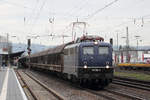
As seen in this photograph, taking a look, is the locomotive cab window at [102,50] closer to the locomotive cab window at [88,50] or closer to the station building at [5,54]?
the locomotive cab window at [88,50]

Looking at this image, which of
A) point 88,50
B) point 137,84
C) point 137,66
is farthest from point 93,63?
point 137,66

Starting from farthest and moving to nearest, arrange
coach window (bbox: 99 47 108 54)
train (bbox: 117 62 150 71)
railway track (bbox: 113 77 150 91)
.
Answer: train (bbox: 117 62 150 71)
railway track (bbox: 113 77 150 91)
coach window (bbox: 99 47 108 54)

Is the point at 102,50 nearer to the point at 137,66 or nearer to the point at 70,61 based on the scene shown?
the point at 70,61

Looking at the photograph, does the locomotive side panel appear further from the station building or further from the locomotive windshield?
the station building

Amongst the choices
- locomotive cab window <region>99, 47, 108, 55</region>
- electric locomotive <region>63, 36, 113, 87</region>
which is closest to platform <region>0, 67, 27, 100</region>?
electric locomotive <region>63, 36, 113, 87</region>

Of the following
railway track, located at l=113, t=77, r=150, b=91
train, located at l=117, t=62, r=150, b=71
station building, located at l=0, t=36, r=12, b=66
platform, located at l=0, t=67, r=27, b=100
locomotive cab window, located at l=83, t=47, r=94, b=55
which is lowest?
platform, located at l=0, t=67, r=27, b=100

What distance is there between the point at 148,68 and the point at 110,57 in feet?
121

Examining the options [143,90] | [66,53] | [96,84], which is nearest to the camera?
[143,90]

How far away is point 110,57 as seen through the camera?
19.2m

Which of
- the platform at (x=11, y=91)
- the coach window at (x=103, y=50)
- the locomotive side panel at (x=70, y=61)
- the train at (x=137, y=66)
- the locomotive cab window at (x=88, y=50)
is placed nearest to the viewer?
the platform at (x=11, y=91)

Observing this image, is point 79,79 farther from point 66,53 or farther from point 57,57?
point 57,57

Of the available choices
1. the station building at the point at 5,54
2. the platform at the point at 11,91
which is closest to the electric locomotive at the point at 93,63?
the platform at the point at 11,91

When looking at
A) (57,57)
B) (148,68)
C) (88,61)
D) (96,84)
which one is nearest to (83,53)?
(88,61)

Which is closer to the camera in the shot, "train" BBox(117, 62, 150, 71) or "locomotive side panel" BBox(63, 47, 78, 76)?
"locomotive side panel" BBox(63, 47, 78, 76)
